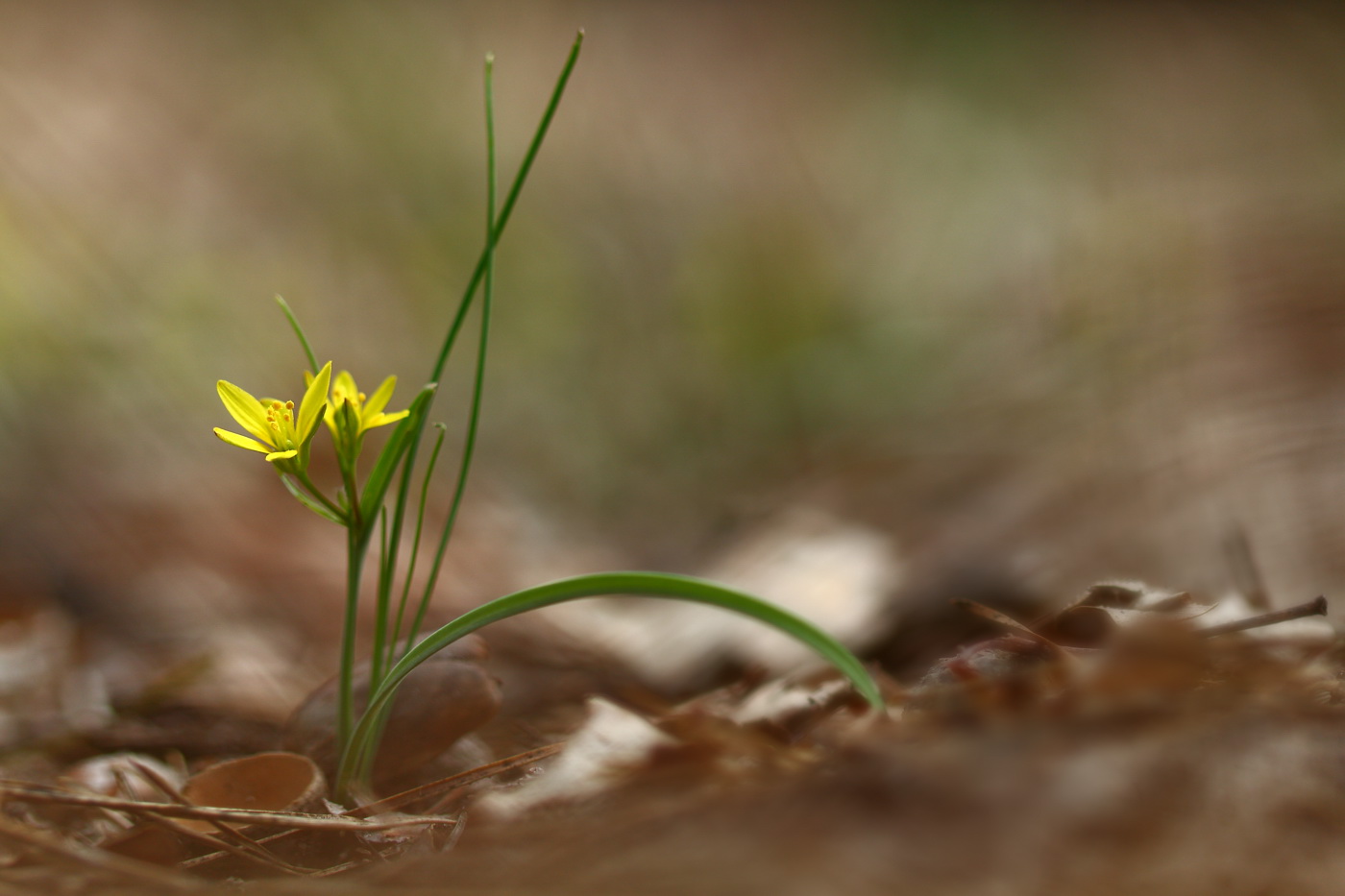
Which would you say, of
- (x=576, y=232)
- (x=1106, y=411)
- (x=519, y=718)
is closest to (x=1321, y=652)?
(x=519, y=718)

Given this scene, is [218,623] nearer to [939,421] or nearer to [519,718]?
[519,718]

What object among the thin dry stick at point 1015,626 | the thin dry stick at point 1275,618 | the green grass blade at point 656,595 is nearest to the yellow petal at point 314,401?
the green grass blade at point 656,595

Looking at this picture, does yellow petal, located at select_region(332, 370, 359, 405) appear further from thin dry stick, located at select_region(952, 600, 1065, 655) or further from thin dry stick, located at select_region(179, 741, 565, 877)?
thin dry stick, located at select_region(952, 600, 1065, 655)

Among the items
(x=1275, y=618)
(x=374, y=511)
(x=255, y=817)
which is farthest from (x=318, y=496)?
(x=1275, y=618)

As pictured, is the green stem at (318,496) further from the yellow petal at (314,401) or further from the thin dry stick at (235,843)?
the thin dry stick at (235,843)

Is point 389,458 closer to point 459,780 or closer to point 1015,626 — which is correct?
point 459,780

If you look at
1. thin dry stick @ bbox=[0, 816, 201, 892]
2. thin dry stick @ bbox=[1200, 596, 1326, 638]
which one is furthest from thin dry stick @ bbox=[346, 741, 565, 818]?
thin dry stick @ bbox=[1200, 596, 1326, 638]
